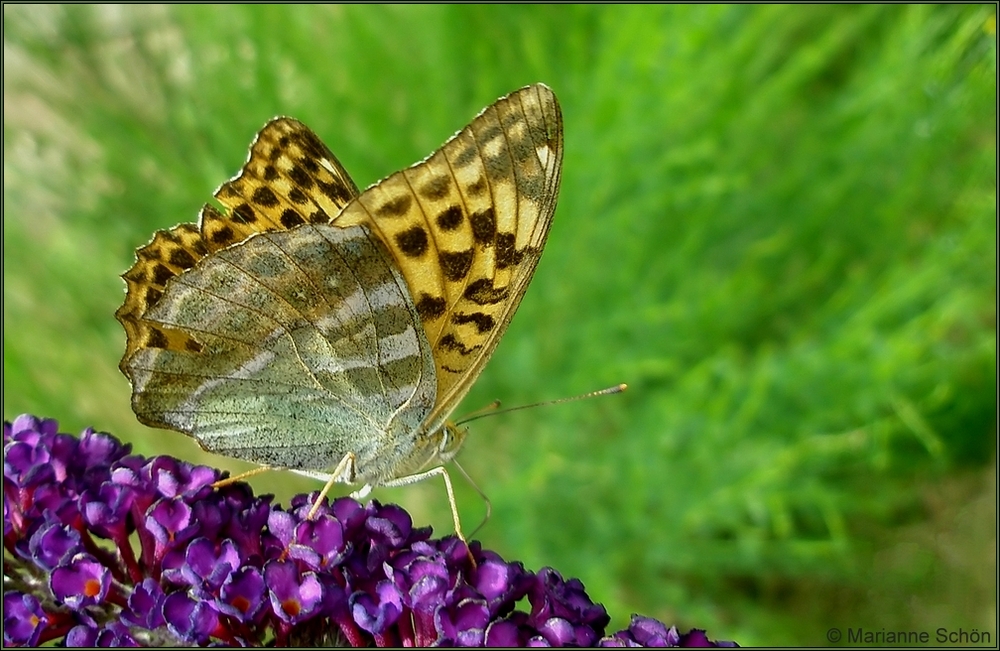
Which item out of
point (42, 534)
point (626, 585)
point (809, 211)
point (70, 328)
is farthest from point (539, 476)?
point (70, 328)

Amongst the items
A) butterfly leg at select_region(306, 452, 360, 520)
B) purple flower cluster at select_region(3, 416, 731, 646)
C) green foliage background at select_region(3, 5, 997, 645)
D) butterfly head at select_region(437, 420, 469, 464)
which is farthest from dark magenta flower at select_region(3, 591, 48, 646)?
green foliage background at select_region(3, 5, 997, 645)

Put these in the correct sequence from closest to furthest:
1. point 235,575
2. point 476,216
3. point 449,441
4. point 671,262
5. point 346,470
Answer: point 235,575 → point 476,216 → point 346,470 → point 449,441 → point 671,262

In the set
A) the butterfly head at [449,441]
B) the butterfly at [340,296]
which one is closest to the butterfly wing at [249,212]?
the butterfly at [340,296]

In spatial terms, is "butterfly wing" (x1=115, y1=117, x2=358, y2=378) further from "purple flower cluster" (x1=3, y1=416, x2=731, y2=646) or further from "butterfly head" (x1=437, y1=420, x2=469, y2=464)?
"butterfly head" (x1=437, y1=420, x2=469, y2=464)

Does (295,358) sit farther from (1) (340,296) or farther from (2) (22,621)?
(2) (22,621)

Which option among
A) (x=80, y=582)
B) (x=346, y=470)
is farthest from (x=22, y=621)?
(x=346, y=470)

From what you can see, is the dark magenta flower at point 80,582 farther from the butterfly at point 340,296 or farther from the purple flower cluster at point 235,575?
the butterfly at point 340,296
